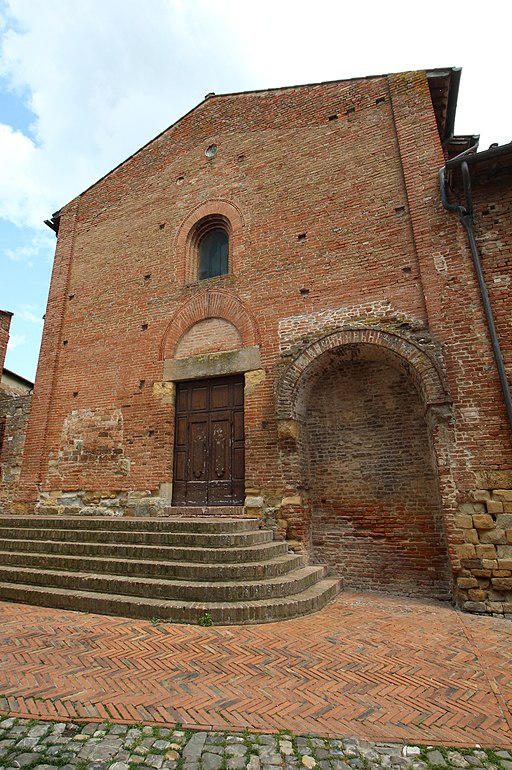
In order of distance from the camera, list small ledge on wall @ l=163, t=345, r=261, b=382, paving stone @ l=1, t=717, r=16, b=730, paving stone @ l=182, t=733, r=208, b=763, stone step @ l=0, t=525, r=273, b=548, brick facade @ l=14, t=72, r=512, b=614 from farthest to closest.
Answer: small ledge on wall @ l=163, t=345, r=261, b=382 < brick facade @ l=14, t=72, r=512, b=614 < stone step @ l=0, t=525, r=273, b=548 < paving stone @ l=1, t=717, r=16, b=730 < paving stone @ l=182, t=733, r=208, b=763

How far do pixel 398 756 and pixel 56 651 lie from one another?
3.22 meters

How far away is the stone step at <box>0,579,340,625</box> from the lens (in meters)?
4.95

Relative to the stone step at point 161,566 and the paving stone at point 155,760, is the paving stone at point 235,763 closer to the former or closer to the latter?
the paving stone at point 155,760

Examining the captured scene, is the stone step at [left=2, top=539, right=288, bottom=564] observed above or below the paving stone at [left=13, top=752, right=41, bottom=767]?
above

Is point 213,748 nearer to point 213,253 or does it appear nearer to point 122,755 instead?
point 122,755

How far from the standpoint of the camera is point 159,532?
7105 mm

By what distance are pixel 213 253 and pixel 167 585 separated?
8349mm

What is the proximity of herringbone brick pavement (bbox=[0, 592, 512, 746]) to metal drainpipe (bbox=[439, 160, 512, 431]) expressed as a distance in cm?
344

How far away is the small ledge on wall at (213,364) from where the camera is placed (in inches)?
353

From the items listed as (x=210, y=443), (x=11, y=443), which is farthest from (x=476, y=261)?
(x=11, y=443)

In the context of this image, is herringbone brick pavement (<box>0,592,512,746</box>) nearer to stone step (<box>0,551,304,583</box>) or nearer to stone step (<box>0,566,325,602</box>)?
stone step (<box>0,566,325,602</box>)

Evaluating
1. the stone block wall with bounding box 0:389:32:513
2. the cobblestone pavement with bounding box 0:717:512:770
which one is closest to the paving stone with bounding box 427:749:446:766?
the cobblestone pavement with bounding box 0:717:512:770

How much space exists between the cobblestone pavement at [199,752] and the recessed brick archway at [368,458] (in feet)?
16.0

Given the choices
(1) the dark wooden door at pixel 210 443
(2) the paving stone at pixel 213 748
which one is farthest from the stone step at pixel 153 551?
(2) the paving stone at pixel 213 748
